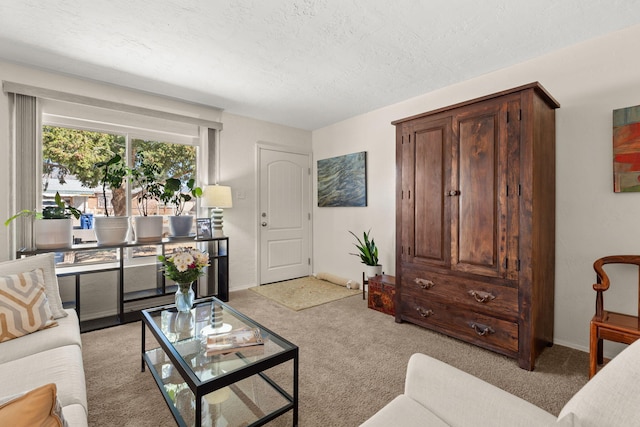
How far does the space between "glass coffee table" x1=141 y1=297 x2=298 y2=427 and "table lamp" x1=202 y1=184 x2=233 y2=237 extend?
1669 millimetres

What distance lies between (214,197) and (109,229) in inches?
42.9

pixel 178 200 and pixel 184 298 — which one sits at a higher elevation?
pixel 178 200

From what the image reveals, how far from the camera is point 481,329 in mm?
2273

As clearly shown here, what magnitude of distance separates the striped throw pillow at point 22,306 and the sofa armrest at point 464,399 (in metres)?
2.09

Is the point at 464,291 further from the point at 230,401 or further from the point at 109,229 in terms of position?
the point at 109,229

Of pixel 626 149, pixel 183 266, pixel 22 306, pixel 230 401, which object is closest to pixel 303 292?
pixel 183 266

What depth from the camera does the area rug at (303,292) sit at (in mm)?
3488

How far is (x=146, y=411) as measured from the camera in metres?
1.63

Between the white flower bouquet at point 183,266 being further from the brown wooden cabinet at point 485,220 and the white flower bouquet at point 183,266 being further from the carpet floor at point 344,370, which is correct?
the brown wooden cabinet at point 485,220

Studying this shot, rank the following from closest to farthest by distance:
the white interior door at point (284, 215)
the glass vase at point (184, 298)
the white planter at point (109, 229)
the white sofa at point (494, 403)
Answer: the white sofa at point (494, 403) → the glass vase at point (184, 298) → the white planter at point (109, 229) → the white interior door at point (284, 215)

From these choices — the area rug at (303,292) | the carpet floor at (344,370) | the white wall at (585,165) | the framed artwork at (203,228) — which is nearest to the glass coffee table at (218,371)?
the carpet floor at (344,370)

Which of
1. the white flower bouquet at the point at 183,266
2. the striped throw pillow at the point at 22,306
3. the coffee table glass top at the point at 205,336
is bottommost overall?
the coffee table glass top at the point at 205,336

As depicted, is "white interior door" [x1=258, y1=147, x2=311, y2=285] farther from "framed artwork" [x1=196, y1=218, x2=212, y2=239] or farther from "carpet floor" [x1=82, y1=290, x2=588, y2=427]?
"carpet floor" [x1=82, y1=290, x2=588, y2=427]

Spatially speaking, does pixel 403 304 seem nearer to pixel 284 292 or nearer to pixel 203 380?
pixel 284 292
